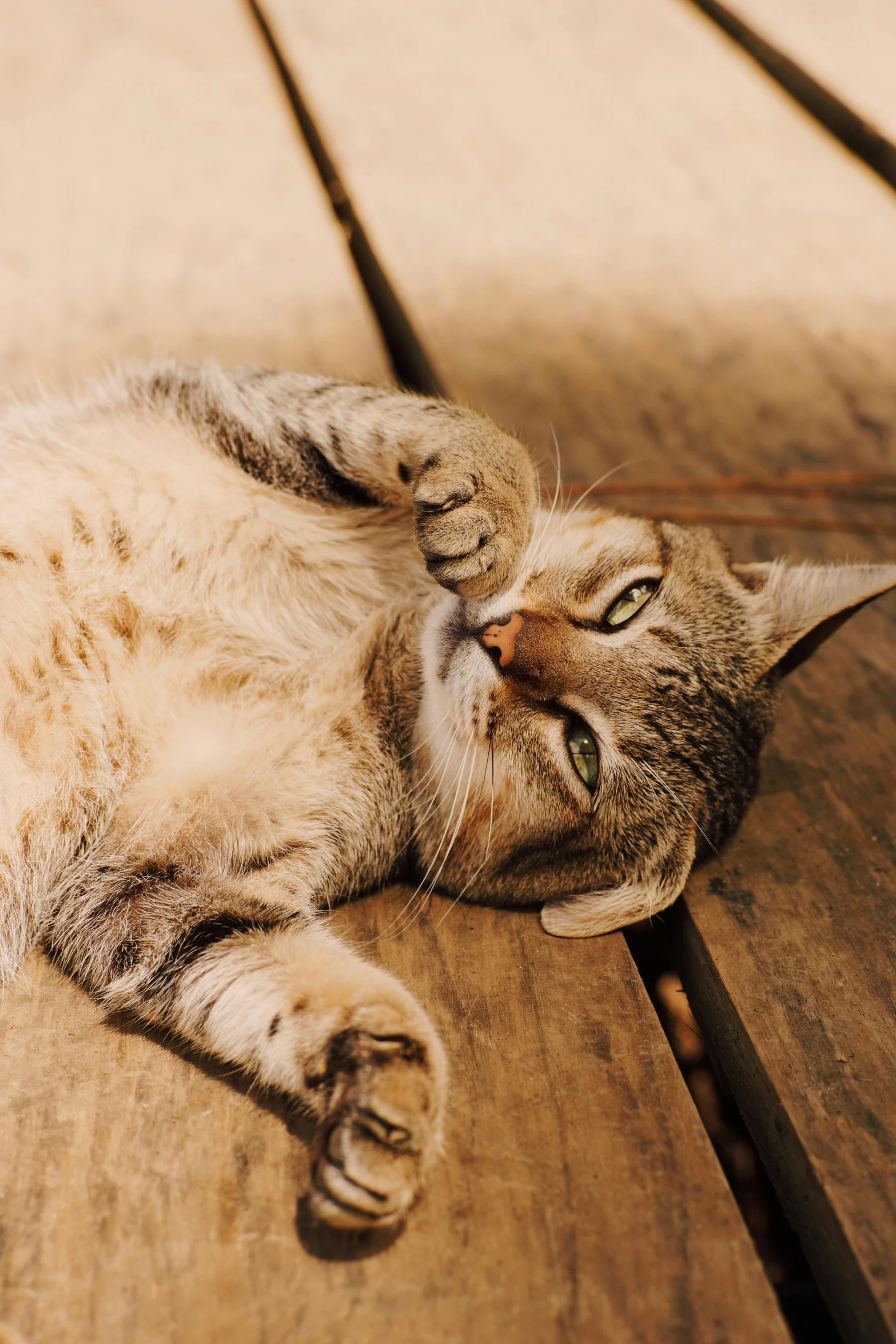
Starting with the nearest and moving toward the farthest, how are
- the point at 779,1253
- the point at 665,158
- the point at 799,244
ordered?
the point at 779,1253
the point at 799,244
the point at 665,158

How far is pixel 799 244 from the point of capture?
96.8 inches

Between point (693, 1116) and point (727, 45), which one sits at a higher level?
point (727, 45)

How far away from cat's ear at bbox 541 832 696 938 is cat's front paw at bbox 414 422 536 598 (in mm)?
470

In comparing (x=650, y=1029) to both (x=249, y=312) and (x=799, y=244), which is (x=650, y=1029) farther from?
(x=799, y=244)

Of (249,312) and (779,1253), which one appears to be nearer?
(779,1253)

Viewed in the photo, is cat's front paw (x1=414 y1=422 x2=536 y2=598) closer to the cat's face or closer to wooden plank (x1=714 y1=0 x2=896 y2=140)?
the cat's face

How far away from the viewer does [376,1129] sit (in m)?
0.97

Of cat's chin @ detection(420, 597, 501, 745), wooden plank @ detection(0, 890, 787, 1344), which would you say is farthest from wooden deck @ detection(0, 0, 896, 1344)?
cat's chin @ detection(420, 597, 501, 745)

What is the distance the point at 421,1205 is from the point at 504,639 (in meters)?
0.73

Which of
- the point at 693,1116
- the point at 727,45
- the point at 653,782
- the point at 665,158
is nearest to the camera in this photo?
the point at 693,1116

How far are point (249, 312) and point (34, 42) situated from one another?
142 centimetres

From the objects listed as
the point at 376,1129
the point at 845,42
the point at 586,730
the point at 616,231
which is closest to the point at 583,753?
the point at 586,730

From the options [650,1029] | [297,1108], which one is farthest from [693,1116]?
A: [297,1108]

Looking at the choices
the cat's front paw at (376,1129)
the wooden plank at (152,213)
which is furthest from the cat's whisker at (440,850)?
the wooden plank at (152,213)
